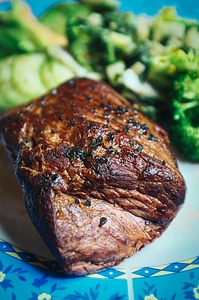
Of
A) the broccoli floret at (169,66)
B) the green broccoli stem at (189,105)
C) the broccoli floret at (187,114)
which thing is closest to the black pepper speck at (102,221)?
the broccoli floret at (187,114)

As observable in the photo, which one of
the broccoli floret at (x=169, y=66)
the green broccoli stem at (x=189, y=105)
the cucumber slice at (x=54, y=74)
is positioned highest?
the broccoli floret at (x=169, y=66)

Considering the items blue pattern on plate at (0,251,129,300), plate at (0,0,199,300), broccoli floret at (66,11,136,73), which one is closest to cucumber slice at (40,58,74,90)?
broccoli floret at (66,11,136,73)

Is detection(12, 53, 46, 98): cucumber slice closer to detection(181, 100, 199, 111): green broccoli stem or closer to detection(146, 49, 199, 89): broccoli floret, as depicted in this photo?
detection(146, 49, 199, 89): broccoli floret

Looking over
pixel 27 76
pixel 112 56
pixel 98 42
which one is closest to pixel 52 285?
pixel 27 76

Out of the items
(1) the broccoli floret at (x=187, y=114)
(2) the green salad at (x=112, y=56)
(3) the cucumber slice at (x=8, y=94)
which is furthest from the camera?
(3) the cucumber slice at (x=8, y=94)

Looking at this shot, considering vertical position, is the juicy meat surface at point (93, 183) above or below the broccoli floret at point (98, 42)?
below

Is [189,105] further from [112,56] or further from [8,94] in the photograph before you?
[8,94]

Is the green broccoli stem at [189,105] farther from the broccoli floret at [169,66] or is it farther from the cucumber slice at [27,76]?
the cucumber slice at [27,76]

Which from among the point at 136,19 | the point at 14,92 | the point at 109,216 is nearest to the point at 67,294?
the point at 109,216
